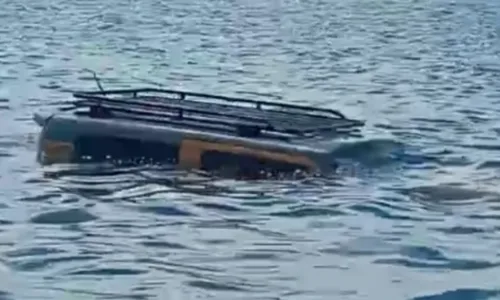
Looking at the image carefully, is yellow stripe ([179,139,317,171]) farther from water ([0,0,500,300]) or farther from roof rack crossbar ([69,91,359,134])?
roof rack crossbar ([69,91,359,134])

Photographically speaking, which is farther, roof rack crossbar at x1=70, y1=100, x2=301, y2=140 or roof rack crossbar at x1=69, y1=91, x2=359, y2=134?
roof rack crossbar at x1=69, y1=91, x2=359, y2=134

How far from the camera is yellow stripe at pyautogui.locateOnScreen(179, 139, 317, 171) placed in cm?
1720

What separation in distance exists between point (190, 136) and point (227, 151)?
0.42 meters

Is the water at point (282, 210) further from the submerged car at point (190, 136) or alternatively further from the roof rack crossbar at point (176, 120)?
the roof rack crossbar at point (176, 120)

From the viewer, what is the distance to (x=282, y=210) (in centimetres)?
1631

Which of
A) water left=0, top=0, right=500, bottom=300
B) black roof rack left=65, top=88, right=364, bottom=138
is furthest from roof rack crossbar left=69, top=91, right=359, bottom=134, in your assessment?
water left=0, top=0, right=500, bottom=300

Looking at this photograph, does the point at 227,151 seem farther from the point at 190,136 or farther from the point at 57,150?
the point at 57,150

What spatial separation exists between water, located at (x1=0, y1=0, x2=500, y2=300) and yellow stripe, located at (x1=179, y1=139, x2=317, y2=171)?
215 millimetres

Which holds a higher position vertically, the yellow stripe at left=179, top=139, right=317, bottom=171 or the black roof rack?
the black roof rack

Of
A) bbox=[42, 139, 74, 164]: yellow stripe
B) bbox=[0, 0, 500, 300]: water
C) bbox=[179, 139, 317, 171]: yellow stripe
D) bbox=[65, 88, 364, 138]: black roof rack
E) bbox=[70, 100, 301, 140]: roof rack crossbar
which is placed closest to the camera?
bbox=[0, 0, 500, 300]: water

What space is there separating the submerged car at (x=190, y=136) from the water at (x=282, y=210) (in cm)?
24

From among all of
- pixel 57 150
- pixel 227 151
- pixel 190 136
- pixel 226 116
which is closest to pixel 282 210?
pixel 227 151

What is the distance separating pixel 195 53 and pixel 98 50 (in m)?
2.13

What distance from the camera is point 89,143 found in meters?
18.2
